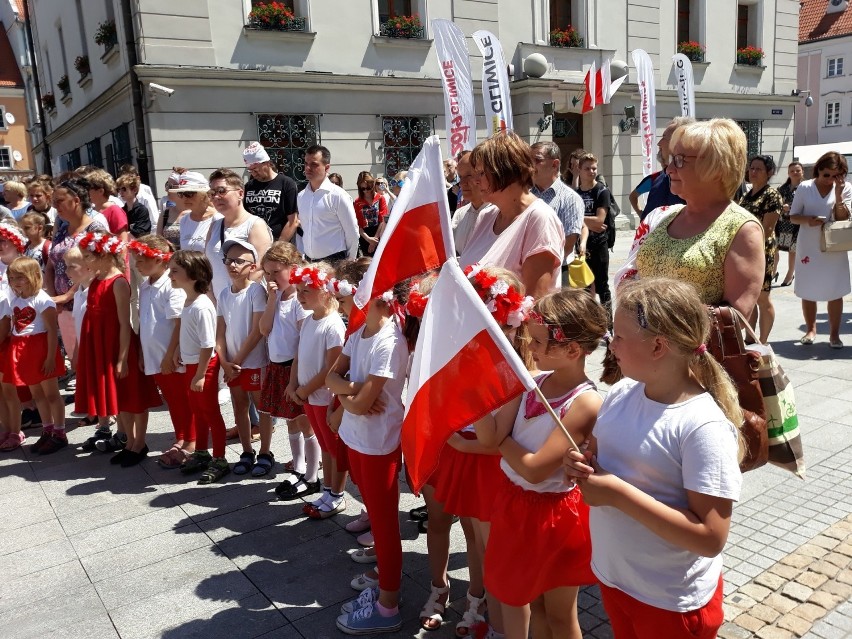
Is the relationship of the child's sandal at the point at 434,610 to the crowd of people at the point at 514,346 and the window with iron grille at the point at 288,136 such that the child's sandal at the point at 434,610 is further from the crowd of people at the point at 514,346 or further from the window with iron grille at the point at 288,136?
the window with iron grille at the point at 288,136

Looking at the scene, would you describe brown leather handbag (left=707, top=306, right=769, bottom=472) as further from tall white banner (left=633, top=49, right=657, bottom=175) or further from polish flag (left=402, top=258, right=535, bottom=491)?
tall white banner (left=633, top=49, right=657, bottom=175)

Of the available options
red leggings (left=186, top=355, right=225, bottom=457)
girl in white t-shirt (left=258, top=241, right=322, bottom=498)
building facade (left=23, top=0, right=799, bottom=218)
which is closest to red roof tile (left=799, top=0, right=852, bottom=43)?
building facade (left=23, top=0, right=799, bottom=218)

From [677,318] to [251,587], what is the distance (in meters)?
2.46

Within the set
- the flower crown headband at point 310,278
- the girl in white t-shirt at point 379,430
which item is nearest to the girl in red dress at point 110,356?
the flower crown headband at point 310,278

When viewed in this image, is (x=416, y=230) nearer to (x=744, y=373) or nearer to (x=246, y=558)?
(x=744, y=373)

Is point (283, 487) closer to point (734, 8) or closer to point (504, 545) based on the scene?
point (504, 545)

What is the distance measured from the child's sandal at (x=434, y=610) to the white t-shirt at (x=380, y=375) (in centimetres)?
63

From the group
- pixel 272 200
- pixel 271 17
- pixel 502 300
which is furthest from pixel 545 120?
pixel 502 300

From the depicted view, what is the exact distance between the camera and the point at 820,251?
7.16m

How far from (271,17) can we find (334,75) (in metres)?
1.57

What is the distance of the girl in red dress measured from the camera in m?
4.96

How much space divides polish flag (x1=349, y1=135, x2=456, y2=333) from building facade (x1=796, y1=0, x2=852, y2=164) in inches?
1625

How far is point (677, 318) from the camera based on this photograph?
183 cm

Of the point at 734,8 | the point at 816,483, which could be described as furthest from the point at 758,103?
the point at 816,483
